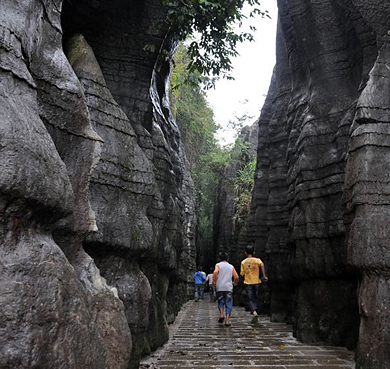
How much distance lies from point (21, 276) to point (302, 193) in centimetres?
642

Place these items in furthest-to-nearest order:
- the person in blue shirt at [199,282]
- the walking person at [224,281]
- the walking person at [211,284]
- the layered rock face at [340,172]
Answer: the person in blue shirt at [199,282] < the walking person at [211,284] < the walking person at [224,281] < the layered rock face at [340,172]

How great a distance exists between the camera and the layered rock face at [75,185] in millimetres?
1975

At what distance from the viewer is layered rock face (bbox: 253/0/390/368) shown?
15.8 ft

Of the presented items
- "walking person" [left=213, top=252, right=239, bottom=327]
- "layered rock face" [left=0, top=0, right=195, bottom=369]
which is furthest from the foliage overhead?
"walking person" [left=213, top=252, right=239, bottom=327]

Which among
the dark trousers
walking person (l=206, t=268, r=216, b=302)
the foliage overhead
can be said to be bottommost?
the dark trousers

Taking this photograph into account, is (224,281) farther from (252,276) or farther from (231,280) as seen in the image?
(252,276)

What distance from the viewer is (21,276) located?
6.41ft

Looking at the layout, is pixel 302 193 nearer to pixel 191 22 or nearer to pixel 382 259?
pixel 382 259

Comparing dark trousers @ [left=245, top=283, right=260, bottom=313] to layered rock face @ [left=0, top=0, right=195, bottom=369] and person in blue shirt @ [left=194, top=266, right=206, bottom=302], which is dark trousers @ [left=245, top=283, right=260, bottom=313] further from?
person in blue shirt @ [left=194, top=266, right=206, bottom=302]

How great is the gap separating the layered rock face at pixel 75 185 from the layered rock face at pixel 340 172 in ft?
8.67

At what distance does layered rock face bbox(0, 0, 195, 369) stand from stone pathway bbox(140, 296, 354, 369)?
0.47 m

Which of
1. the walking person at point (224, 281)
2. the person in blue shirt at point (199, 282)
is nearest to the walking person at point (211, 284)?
the person in blue shirt at point (199, 282)

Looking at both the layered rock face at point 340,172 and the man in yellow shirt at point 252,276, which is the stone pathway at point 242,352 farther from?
the man in yellow shirt at point 252,276

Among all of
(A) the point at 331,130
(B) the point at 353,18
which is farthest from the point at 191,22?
(A) the point at 331,130
